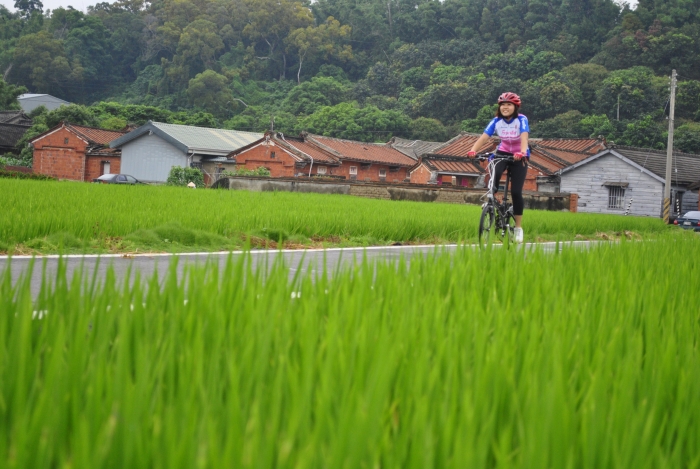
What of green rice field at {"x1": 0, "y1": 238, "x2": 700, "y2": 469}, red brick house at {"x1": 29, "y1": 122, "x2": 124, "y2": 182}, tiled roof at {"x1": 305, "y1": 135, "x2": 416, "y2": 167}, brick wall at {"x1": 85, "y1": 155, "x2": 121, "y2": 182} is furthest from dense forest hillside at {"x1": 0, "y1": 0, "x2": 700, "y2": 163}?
green rice field at {"x1": 0, "y1": 238, "x2": 700, "y2": 469}

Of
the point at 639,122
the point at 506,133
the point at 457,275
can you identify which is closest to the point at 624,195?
the point at 639,122

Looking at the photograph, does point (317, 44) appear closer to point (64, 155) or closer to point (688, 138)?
point (688, 138)

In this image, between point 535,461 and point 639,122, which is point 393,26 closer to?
point 639,122

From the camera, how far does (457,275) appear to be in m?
3.31

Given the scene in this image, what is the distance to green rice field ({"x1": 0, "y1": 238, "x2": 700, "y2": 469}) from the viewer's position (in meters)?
1.07

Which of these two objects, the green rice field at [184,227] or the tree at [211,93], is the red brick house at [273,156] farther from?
A: the green rice field at [184,227]

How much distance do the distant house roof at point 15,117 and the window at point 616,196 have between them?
142 ft

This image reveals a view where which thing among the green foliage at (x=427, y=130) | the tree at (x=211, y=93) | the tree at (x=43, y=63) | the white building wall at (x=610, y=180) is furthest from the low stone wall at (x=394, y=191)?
the tree at (x=43, y=63)

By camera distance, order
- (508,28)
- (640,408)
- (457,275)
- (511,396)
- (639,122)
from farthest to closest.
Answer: (508,28) → (639,122) → (457,275) → (511,396) → (640,408)

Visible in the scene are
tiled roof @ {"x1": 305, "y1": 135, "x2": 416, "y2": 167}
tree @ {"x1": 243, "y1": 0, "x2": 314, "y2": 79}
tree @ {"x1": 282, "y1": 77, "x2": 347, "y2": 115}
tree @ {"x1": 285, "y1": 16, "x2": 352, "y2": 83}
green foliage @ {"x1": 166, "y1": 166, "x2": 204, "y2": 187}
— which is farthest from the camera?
tree @ {"x1": 243, "y1": 0, "x2": 314, "y2": 79}

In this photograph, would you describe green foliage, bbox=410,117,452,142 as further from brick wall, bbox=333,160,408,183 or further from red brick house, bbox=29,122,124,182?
red brick house, bbox=29,122,124,182

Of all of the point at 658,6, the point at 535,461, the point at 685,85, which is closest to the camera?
the point at 535,461

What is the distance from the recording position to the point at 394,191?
24.1 meters

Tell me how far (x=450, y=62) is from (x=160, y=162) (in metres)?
45.9
